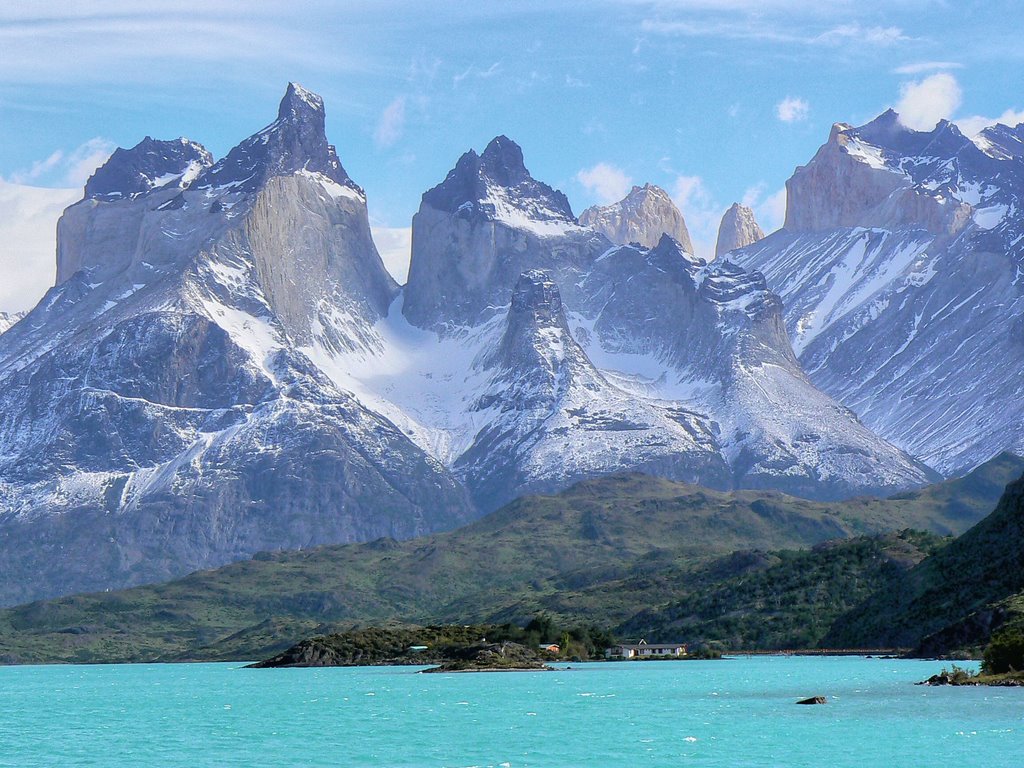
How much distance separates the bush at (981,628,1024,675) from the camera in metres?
190

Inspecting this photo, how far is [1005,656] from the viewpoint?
191 metres

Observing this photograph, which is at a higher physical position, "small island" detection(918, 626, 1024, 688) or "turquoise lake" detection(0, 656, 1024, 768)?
"small island" detection(918, 626, 1024, 688)

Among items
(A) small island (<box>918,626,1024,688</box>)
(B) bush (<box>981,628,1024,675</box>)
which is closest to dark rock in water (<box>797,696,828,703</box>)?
(A) small island (<box>918,626,1024,688</box>)

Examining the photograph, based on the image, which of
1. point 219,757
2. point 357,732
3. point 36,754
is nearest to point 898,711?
point 357,732

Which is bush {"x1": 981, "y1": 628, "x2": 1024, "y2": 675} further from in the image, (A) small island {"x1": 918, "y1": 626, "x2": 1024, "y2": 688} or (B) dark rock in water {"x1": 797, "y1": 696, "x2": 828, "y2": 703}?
(B) dark rock in water {"x1": 797, "y1": 696, "x2": 828, "y2": 703}

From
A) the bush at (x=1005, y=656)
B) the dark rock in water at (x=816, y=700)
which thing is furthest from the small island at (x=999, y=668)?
the dark rock in water at (x=816, y=700)

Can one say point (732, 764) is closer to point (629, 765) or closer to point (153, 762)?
point (629, 765)

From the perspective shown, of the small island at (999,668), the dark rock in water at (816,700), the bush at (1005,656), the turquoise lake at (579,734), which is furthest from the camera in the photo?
the bush at (1005,656)

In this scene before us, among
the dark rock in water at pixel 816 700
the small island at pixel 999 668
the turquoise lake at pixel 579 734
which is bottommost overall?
the turquoise lake at pixel 579 734

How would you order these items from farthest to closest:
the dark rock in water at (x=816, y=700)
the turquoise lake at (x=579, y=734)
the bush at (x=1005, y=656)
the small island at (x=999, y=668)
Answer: the bush at (x=1005, y=656) → the small island at (x=999, y=668) → the dark rock in water at (x=816, y=700) → the turquoise lake at (x=579, y=734)

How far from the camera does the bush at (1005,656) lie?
190000mm

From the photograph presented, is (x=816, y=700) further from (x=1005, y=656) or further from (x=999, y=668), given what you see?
(x=1005, y=656)

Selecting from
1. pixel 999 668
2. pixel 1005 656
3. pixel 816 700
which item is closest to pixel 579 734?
pixel 816 700

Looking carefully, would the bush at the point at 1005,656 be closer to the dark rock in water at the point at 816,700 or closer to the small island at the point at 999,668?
the small island at the point at 999,668
